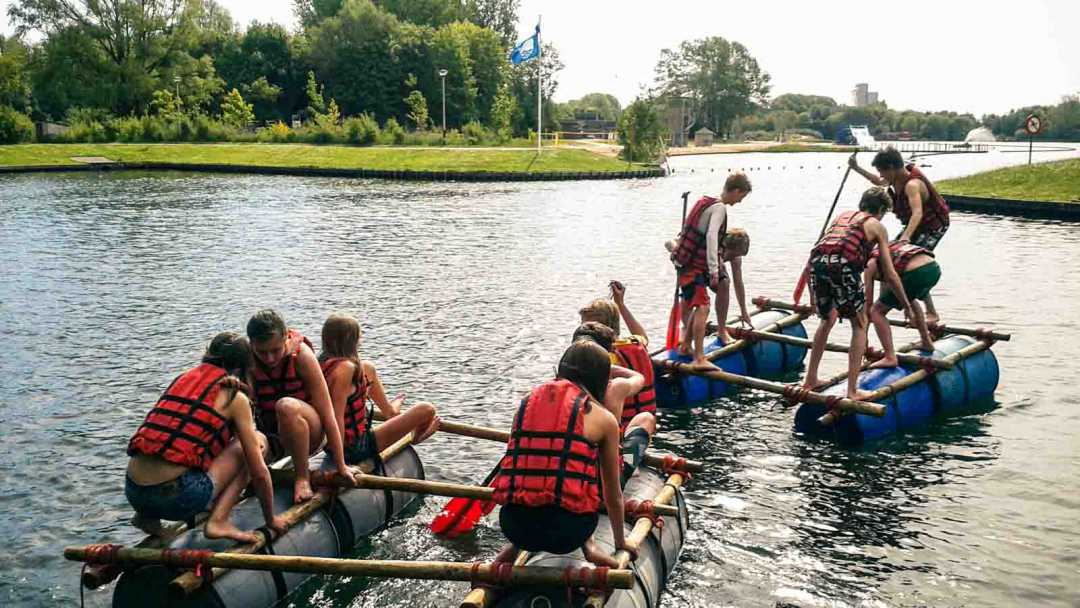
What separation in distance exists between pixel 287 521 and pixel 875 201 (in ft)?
26.3

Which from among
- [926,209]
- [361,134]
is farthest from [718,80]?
[926,209]

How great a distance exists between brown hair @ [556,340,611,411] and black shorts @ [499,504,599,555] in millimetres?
871

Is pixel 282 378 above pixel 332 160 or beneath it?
beneath

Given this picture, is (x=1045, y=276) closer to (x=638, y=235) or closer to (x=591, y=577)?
(x=638, y=235)

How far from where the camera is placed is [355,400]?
9.05 m

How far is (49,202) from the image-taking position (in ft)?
147

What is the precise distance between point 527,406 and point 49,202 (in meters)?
44.9

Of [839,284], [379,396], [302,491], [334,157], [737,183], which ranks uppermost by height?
[334,157]

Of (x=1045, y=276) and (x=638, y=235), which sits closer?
(x=1045, y=276)

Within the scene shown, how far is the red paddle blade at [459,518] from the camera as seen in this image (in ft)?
31.9

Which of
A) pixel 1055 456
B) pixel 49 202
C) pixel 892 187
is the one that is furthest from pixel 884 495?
pixel 49 202

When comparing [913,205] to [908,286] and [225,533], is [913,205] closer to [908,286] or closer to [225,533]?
[908,286]

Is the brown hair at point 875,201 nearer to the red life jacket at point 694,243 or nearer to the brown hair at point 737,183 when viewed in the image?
the brown hair at point 737,183

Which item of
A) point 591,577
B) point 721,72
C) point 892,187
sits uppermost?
point 721,72
